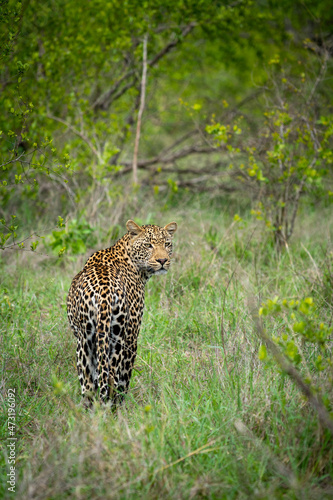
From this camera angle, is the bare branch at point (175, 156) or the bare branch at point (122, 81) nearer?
the bare branch at point (122, 81)

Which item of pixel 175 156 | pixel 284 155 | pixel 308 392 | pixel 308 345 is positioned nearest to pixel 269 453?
pixel 308 392

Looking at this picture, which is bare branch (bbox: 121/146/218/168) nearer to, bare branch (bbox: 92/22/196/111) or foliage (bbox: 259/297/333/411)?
bare branch (bbox: 92/22/196/111)

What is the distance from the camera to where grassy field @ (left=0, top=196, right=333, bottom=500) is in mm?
3301

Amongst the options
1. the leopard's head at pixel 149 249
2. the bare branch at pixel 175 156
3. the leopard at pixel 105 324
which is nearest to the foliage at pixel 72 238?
the leopard's head at pixel 149 249

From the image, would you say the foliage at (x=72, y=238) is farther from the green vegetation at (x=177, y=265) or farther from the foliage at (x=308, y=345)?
the foliage at (x=308, y=345)

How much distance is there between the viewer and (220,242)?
7.55m

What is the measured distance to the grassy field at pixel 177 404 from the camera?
330 cm

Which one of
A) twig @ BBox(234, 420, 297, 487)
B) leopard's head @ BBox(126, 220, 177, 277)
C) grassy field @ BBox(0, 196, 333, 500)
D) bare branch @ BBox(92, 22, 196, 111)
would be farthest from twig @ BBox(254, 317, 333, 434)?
bare branch @ BBox(92, 22, 196, 111)

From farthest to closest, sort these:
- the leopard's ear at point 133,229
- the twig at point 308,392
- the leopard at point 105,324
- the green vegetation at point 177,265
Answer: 1. the leopard's ear at point 133,229
2. the leopard at point 105,324
3. the green vegetation at point 177,265
4. the twig at point 308,392

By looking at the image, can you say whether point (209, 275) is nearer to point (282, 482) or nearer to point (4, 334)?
point (4, 334)

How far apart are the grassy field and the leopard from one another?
0.17m

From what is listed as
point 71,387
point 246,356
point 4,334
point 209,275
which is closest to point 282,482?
point 246,356

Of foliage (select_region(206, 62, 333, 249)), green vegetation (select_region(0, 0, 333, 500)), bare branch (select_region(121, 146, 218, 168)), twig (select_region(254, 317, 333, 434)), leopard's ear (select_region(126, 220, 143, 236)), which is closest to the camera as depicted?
twig (select_region(254, 317, 333, 434))

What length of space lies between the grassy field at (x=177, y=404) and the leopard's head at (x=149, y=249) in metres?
0.71
